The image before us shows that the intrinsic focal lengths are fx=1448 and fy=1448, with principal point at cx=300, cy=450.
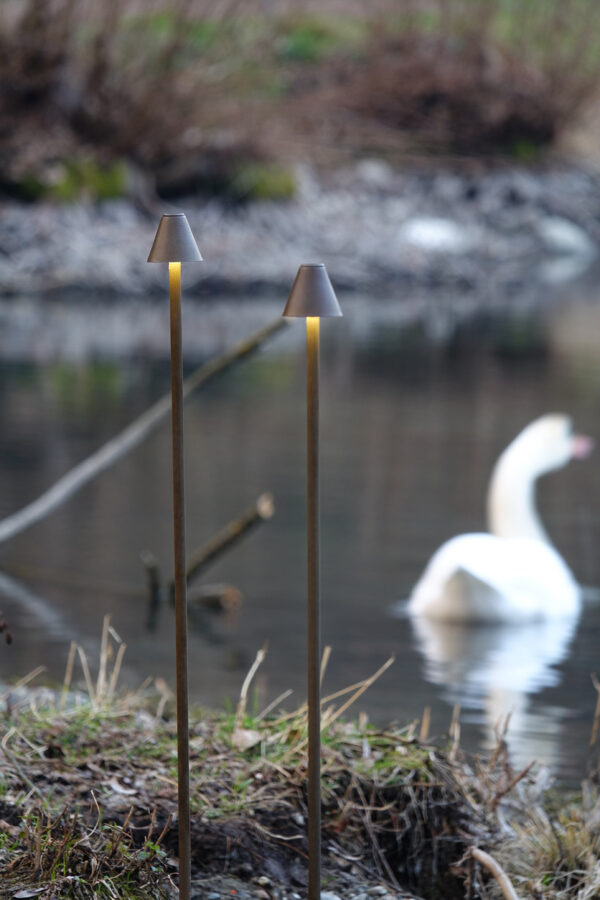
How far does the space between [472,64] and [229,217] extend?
564 centimetres

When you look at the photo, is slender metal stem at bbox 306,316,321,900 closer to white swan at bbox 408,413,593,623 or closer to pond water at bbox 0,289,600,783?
pond water at bbox 0,289,600,783

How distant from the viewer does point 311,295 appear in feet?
7.43

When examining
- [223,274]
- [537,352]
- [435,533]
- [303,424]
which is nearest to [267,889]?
[435,533]

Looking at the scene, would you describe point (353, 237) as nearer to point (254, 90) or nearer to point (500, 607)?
point (254, 90)

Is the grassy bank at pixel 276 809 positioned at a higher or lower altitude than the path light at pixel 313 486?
lower

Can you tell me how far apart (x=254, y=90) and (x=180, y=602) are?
52.9 feet

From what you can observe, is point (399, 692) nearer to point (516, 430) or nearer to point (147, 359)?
point (516, 430)

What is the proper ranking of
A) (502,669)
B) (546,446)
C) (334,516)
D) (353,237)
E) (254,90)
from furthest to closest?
(254,90)
(353,237)
(334,516)
(546,446)
(502,669)

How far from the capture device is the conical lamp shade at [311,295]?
226 centimetres

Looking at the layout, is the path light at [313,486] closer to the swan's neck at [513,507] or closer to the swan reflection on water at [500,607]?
the swan reflection on water at [500,607]

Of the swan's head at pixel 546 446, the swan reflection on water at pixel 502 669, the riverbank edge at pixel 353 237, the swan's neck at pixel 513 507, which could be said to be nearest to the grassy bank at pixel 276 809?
the swan reflection on water at pixel 502 669

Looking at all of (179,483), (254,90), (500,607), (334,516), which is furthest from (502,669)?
(254,90)

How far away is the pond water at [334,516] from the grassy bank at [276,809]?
0.41 meters

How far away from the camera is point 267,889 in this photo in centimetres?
268
